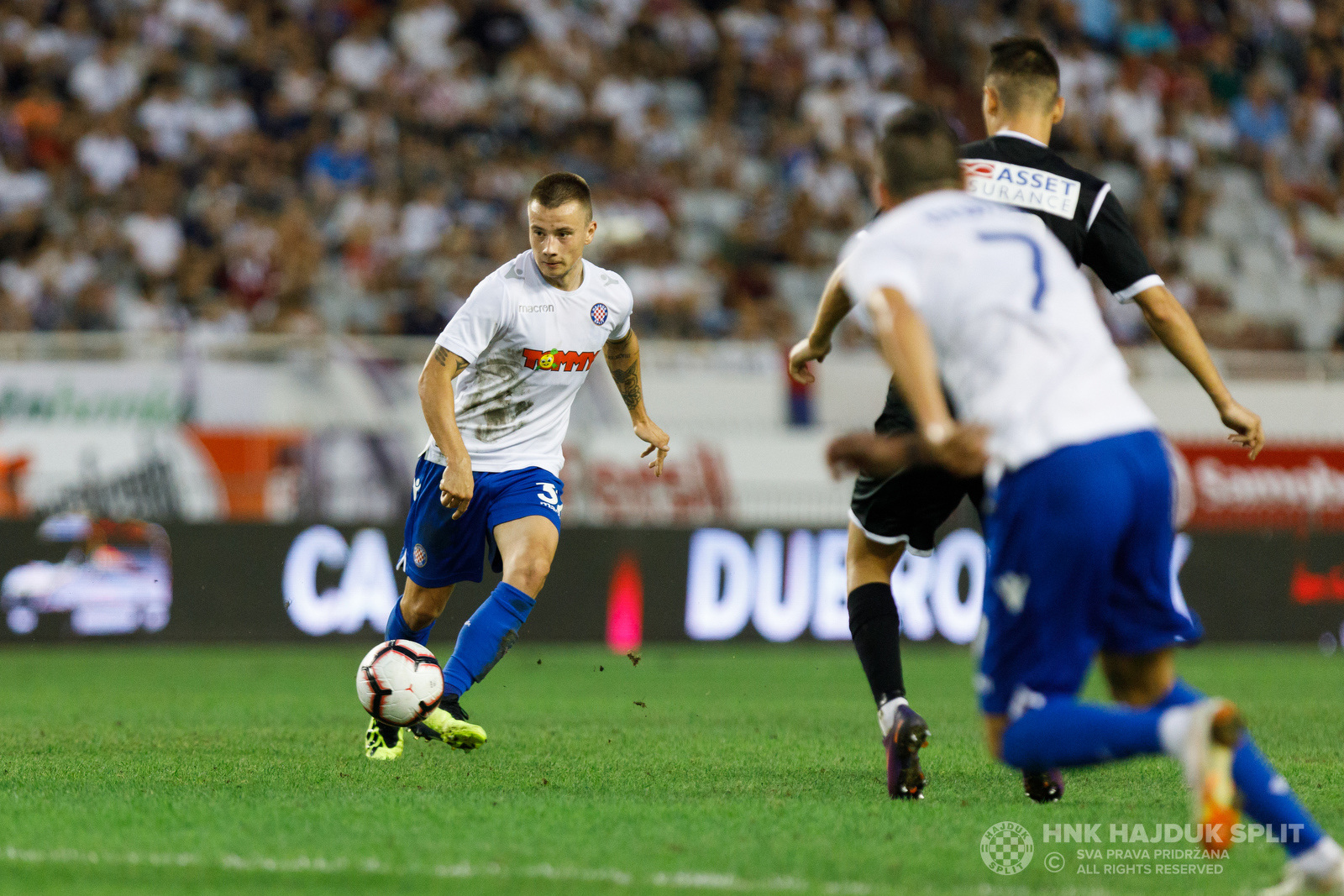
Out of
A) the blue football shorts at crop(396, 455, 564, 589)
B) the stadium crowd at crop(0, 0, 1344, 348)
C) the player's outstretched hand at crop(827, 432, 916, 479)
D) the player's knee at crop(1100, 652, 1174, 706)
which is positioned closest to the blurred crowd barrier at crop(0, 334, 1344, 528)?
the stadium crowd at crop(0, 0, 1344, 348)

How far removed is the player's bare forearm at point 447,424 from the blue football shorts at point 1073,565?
2.75 metres

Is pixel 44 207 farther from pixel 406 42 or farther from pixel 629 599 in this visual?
pixel 629 599

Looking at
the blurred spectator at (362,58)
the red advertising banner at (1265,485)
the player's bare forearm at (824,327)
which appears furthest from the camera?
the blurred spectator at (362,58)

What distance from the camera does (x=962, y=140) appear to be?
68.8ft

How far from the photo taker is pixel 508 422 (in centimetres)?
701

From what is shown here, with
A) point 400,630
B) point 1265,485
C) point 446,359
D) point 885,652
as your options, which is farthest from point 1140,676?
point 1265,485

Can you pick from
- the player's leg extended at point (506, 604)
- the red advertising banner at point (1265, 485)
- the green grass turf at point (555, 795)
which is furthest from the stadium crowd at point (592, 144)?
the player's leg extended at point (506, 604)

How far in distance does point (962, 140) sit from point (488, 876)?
58.7 feet

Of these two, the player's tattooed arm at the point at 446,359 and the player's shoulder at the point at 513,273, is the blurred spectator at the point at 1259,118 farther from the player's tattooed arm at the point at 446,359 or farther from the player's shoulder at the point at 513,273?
the player's tattooed arm at the point at 446,359

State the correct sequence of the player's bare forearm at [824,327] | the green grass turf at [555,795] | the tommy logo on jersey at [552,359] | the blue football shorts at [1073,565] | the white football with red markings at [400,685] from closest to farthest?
the blue football shorts at [1073,565]
the green grass turf at [555,795]
the player's bare forearm at [824,327]
the white football with red markings at [400,685]
the tommy logo on jersey at [552,359]

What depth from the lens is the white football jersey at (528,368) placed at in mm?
6898

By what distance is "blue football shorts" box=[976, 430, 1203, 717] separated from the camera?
13.4 ft

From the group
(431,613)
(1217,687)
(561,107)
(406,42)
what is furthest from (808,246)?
(431,613)

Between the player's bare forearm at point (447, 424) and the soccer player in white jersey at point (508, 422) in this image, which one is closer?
the player's bare forearm at point (447, 424)
